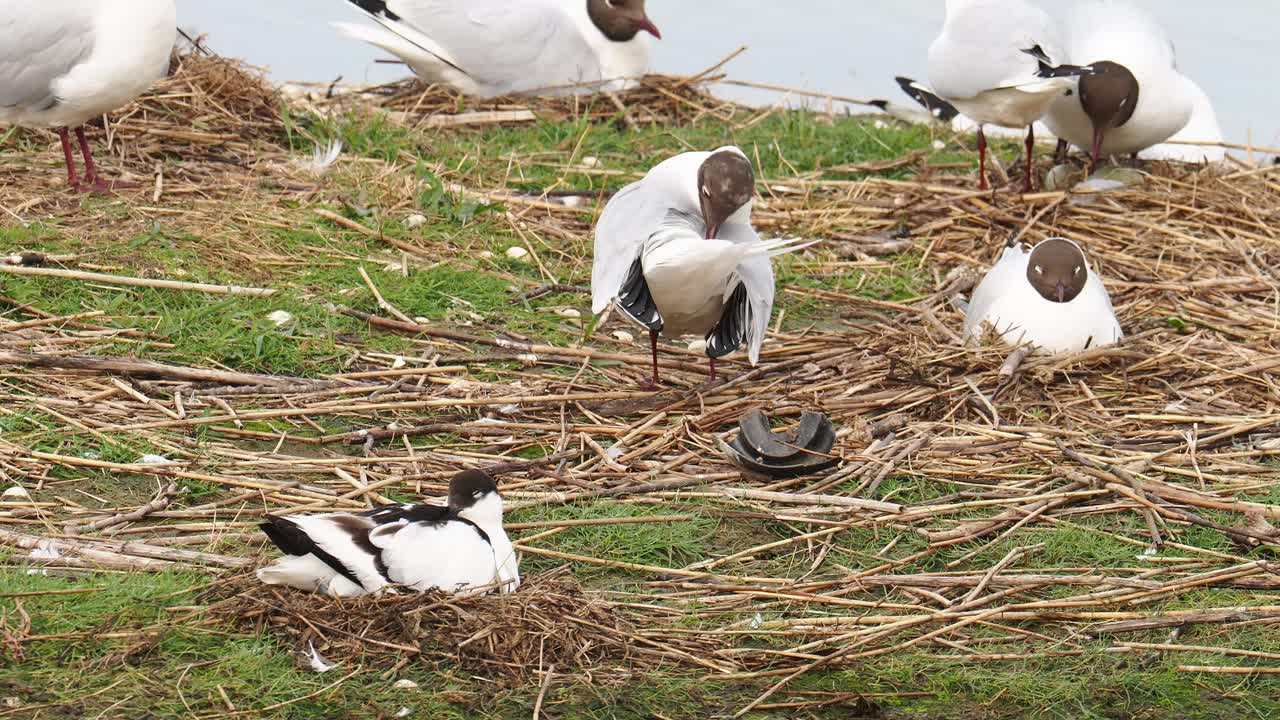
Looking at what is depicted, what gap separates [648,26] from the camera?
878cm

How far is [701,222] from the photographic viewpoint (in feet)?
15.7

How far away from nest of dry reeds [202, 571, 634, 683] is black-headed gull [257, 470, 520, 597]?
0.04 m

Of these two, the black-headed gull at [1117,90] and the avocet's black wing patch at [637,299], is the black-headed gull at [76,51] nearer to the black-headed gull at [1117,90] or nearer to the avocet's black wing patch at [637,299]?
the avocet's black wing patch at [637,299]

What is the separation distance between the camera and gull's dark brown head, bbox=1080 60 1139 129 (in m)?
6.90

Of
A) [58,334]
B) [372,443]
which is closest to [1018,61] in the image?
[372,443]

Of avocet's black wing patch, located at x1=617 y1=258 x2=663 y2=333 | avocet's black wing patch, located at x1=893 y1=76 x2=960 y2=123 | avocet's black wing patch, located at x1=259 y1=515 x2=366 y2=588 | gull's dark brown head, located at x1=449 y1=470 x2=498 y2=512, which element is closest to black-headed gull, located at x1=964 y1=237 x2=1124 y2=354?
avocet's black wing patch, located at x1=617 y1=258 x2=663 y2=333

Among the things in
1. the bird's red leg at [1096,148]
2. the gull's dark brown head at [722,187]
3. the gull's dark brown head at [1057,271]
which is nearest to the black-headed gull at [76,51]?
the gull's dark brown head at [722,187]

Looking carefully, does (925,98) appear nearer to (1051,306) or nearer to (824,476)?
(1051,306)

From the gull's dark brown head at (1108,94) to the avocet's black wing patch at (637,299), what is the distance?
3.28 meters

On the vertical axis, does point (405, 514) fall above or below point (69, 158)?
above

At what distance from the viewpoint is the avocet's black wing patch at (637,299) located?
450 centimetres

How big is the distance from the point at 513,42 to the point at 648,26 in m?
0.85

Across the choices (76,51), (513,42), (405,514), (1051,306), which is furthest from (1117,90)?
(405,514)

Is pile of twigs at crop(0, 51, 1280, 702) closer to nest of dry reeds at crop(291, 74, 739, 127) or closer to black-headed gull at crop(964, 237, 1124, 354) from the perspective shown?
black-headed gull at crop(964, 237, 1124, 354)
